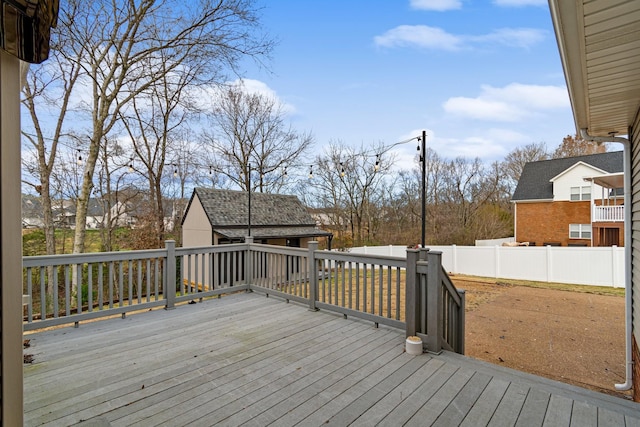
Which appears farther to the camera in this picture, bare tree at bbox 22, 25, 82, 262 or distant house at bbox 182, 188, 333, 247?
distant house at bbox 182, 188, 333, 247

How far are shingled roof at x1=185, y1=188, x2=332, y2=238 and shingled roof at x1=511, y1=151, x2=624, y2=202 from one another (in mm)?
13126

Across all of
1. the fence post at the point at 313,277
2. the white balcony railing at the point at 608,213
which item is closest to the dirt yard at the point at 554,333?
the fence post at the point at 313,277

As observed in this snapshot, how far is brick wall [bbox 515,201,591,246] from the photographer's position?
16.7 meters

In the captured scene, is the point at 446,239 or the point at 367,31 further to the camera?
the point at 446,239

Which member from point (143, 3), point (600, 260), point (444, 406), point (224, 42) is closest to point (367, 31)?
point (224, 42)

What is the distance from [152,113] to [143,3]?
22.4 feet

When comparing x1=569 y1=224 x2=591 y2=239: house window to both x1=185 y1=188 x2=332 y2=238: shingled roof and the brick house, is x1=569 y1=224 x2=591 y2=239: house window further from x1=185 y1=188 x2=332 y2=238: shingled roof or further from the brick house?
the brick house

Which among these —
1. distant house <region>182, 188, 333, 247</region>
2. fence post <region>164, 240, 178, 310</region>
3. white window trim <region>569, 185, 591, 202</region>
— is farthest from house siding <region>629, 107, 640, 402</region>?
white window trim <region>569, 185, 591, 202</region>

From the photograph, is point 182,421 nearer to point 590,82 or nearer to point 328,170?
point 590,82

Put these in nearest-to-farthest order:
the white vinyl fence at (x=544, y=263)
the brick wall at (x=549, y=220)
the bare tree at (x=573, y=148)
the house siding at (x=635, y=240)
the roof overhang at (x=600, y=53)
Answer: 1. the roof overhang at (x=600, y=53)
2. the house siding at (x=635, y=240)
3. the white vinyl fence at (x=544, y=263)
4. the brick wall at (x=549, y=220)
5. the bare tree at (x=573, y=148)

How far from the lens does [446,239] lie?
1805 centimetres

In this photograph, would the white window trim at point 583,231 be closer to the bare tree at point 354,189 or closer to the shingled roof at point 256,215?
the bare tree at point 354,189

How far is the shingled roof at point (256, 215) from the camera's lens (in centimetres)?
1180

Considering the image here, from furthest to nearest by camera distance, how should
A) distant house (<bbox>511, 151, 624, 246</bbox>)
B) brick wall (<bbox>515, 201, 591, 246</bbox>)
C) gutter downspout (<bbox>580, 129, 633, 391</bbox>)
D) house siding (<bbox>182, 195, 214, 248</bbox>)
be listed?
brick wall (<bbox>515, 201, 591, 246</bbox>) → distant house (<bbox>511, 151, 624, 246</bbox>) → house siding (<bbox>182, 195, 214, 248</bbox>) → gutter downspout (<bbox>580, 129, 633, 391</bbox>)
